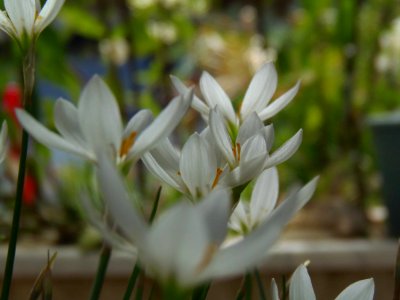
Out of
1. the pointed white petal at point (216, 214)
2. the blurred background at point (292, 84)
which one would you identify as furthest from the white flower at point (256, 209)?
the blurred background at point (292, 84)

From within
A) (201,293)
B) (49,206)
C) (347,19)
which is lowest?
(49,206)

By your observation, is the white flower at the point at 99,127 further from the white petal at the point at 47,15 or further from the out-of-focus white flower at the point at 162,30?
the out-of-focus white flower at the point at 162,30

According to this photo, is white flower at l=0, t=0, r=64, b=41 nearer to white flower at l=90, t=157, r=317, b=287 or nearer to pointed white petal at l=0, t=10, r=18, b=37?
pointed white petal at l=0, t=10, r=18, b=37

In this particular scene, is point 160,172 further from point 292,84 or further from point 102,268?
point 292,84

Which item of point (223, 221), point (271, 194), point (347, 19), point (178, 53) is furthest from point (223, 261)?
point (178, 53)

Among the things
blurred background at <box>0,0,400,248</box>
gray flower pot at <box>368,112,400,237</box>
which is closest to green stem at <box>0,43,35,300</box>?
blurred background at <box>0,0,400,248</box>

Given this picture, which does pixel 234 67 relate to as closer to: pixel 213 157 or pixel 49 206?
pixel 49 206

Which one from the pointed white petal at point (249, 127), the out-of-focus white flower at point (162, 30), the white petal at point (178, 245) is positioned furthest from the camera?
the out-of-focus white flower at point (162, 30)
